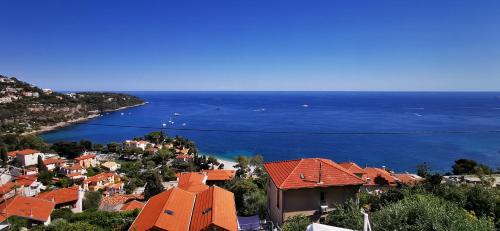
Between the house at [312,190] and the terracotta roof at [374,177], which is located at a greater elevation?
the house at [312,190]

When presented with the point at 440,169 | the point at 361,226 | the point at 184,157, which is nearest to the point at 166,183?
the point at 184,157

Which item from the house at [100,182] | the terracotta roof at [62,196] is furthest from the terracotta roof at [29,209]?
the house at [100,182]

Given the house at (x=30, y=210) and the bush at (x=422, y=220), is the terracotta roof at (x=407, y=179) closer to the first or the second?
the bush at (x=422, y=220)

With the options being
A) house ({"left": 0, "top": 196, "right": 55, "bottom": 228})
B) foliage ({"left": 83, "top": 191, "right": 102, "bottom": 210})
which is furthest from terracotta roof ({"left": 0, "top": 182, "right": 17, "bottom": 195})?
house ({"left": 0, "top": 196, "right": 55, "bottom": 228})

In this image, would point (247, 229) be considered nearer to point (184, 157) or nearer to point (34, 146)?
point (184, 157)

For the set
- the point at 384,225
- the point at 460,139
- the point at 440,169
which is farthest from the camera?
the point at 460,139

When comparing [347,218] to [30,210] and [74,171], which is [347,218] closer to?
[30,210]

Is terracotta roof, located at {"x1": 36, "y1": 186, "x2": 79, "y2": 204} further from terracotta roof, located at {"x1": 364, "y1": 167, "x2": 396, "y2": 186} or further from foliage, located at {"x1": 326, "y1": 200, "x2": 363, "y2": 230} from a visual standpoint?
terracotta roof, located at {"x1": 364, "y1": 167, "x2": 396, "y2": 186}
